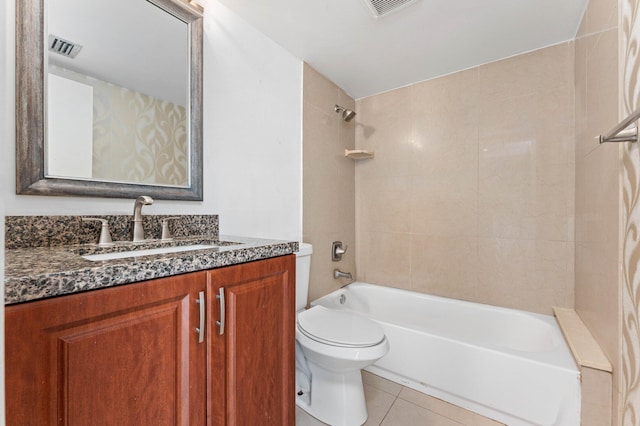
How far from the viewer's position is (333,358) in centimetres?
133

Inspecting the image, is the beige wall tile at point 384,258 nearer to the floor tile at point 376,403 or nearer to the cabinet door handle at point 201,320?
the floor tile at point 376,403

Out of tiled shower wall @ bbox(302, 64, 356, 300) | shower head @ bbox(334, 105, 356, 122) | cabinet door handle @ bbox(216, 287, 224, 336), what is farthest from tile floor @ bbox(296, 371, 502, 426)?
shower head @ bbox(334, 105, 356, 122)

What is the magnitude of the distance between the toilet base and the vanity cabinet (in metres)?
0.46

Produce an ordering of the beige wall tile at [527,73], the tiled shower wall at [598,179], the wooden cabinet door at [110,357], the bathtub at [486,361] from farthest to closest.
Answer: the beige wall tile at [527,73]
the bathtub at [486,361]
the tiled shower wall at [598,179]
the wooden cabinet door at [110,357]

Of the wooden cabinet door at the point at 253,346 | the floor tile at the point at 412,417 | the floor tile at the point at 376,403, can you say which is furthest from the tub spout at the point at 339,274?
the wooden cabinet door at the point at 253,346

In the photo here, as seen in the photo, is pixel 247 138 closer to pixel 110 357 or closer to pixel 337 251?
pixel 337 251

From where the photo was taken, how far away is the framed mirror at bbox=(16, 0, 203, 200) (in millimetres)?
934

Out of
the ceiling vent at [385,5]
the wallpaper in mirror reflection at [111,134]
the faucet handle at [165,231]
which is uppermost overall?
the ceiling vent at [385,5]

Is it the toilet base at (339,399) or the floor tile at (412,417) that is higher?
the toilet base at (339,399)

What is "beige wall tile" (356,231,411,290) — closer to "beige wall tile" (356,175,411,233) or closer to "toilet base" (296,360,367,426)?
"beige wall tile" (356,175,411,233)

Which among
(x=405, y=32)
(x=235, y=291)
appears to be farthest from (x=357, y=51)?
(x=235, y=291)

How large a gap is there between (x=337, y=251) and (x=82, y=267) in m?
1.82

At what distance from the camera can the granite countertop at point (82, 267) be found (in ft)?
1.77

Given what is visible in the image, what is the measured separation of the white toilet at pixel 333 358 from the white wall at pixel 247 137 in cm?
38
